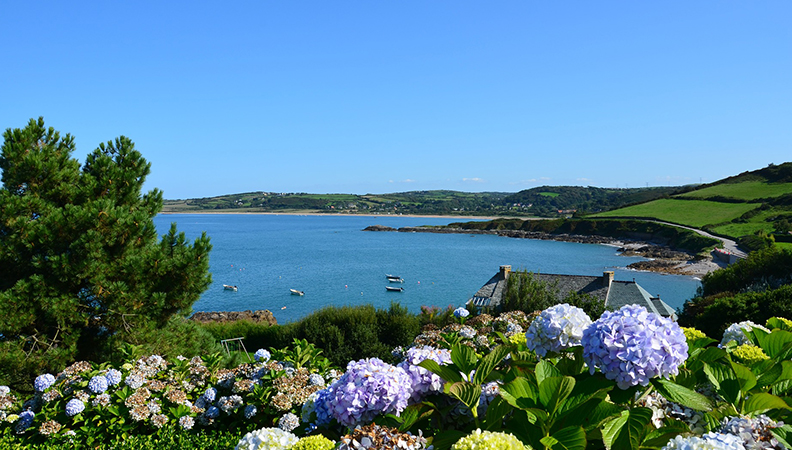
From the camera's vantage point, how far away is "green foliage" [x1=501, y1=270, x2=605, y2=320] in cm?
1376

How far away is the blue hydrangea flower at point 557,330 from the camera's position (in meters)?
2.48

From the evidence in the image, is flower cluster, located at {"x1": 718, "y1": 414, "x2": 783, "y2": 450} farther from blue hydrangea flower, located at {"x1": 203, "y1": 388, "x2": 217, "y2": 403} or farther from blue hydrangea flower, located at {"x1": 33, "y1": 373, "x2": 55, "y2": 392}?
blue hydrangea flower, located at {"x1": 33, "y1": 373, "x2": 55, "y2": 392}

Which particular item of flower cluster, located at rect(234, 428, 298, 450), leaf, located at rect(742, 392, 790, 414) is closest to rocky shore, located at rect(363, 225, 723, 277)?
leaf, located at rect(742, 392, 790, 414)

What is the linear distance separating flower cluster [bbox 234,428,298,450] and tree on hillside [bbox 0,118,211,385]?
Result: 6.69m

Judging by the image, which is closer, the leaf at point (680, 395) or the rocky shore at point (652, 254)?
the leaf at point (680, 395)

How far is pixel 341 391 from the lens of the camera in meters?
2.42

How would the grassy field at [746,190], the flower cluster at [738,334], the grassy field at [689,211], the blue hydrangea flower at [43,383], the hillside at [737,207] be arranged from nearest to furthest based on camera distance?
the flower cluster at [738,334] < the blue hydrangea flower at [43,383] < the hillside at [737,207] < the grassy field at [689,211] < the grassy field at [746,190]

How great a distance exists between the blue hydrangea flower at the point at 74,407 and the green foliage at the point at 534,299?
11.7 m

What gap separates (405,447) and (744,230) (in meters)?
88.9

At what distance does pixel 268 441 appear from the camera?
2.13 m

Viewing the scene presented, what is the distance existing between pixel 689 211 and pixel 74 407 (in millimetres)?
111663

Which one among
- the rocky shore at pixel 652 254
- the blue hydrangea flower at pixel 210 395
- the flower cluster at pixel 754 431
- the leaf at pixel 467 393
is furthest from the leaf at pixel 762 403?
the rocky shore at pixel 652 254

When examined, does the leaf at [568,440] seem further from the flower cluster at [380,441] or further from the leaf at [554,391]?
the flower cluster at [380,441]

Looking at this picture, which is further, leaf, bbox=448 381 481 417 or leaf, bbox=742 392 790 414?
leaf, bbox=448 381 481 417
